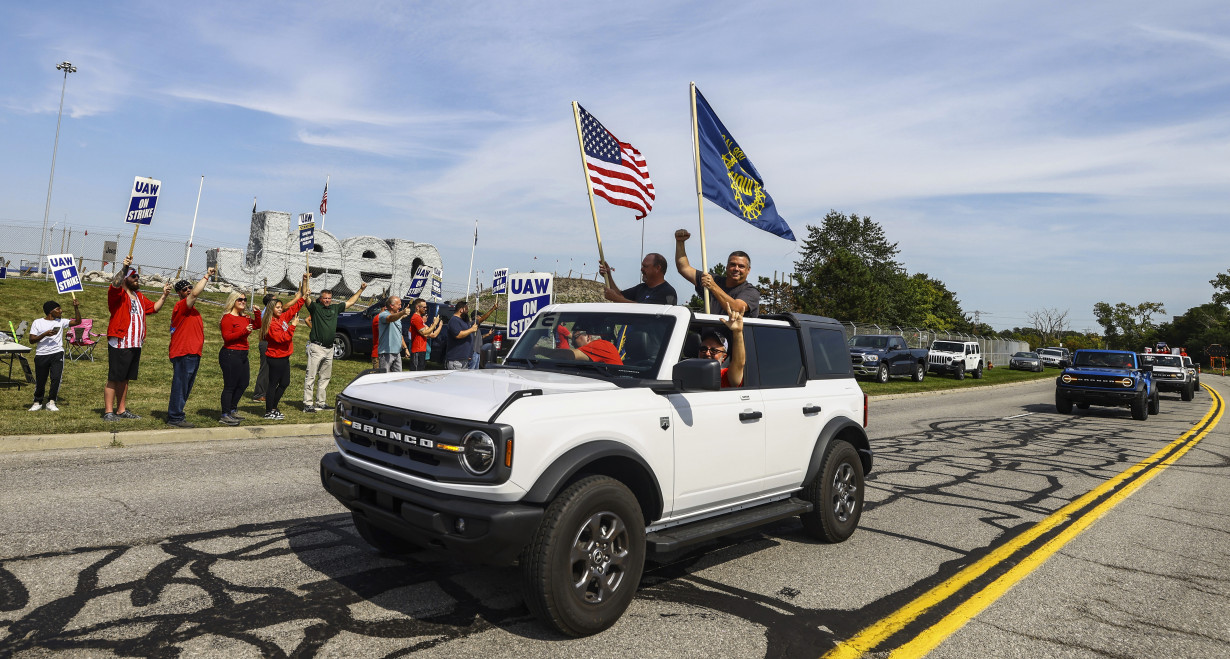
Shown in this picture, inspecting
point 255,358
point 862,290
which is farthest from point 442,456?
point 862,290

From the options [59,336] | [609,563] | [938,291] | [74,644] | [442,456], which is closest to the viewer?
[74,644]

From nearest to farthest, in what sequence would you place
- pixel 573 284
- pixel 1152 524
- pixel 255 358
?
pixel 1152 524 < pixel 255 358 < pixel 573 284

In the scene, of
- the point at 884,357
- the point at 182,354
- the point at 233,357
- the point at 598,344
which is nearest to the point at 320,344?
the point at 233,357

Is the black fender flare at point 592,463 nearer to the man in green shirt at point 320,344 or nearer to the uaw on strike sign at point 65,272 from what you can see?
the man in green shirt at point 320,344

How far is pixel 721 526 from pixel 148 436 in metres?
7.37

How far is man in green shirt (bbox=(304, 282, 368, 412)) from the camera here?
11.3m

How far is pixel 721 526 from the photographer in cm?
435

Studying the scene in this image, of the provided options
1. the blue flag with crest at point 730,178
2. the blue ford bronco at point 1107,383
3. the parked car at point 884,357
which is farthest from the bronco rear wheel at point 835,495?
the parked car at point 884,357

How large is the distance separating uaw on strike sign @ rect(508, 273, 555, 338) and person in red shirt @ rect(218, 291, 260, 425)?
15.3 feet

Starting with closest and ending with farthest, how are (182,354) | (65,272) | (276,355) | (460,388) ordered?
(460,388) → (182,354) → (276,355) → (65,272)

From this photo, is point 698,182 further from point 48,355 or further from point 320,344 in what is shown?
point 48,355

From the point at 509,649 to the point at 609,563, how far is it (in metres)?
0.63

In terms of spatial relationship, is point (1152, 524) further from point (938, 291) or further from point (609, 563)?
point (938, 291)

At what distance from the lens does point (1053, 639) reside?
3889 millimetres
